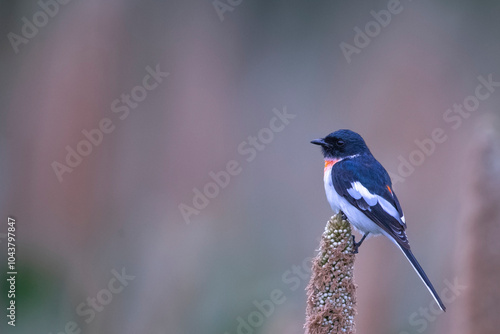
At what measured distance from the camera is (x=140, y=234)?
194 inches

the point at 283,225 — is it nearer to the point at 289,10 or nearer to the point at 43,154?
the point at 43,154

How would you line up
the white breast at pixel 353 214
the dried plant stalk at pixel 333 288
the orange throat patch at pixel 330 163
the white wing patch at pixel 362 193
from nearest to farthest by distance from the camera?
the dried plant stalk at pixel 333 288 → the white breast at pixel 353 214 → the white wing patch at pixel 362 193 → the orange throat patch at pixel 330 163

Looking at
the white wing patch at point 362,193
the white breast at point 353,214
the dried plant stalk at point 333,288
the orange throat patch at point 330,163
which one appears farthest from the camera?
the orange throat patch at point 330,163

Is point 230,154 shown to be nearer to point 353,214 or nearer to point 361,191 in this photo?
point 361,191

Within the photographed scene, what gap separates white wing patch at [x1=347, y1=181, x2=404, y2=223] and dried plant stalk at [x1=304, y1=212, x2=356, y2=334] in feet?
3.10

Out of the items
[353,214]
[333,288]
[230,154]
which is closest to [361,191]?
[353,214]

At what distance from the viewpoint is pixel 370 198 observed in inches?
135

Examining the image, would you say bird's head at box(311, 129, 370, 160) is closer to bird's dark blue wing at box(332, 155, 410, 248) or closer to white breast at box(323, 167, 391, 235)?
bird's dark blue wing at box(332, 155, 410, 248)

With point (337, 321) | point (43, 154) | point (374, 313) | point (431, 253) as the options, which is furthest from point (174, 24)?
point (337, 321)

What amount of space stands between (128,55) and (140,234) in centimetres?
233

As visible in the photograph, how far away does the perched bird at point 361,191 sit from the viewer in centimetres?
334

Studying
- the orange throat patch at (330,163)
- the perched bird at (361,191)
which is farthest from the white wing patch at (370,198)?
the orange throat patch at (330,163)

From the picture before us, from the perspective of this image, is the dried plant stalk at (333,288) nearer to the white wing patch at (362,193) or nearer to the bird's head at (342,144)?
the white wing patch at (362,193)

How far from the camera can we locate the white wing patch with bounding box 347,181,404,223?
11.2 ft
